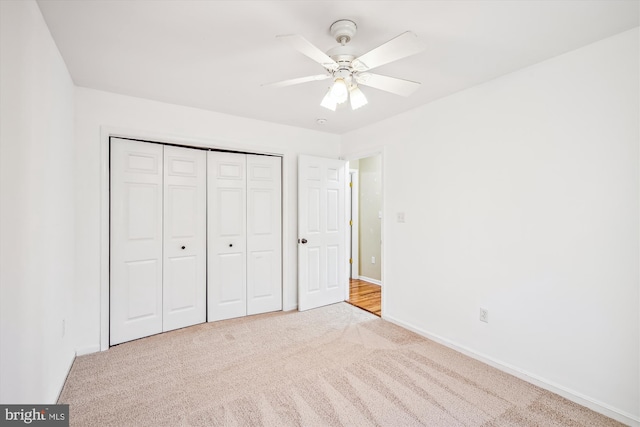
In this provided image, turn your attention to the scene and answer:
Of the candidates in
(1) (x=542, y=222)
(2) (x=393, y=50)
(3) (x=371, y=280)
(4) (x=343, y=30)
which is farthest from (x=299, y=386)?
(3) (x=371, y=280)

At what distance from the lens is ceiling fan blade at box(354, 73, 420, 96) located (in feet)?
6.21

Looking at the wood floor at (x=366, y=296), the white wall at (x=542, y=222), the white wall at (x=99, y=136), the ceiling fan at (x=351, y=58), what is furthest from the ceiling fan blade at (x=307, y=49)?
the wood floor at (x=366, y=296)

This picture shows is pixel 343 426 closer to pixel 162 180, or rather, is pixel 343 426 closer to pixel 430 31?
pixel 430 31

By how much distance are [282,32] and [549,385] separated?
3.03 m

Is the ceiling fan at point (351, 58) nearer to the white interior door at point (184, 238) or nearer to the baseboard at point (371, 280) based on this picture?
the white interior door at point (184, 238)

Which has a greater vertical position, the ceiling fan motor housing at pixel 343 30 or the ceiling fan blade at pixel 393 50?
the ceiling fan motor housing at pixel 343 30

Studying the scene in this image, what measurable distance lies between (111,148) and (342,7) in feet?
8.14

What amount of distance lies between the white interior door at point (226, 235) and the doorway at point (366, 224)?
2089 millimetres

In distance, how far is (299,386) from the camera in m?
2.18

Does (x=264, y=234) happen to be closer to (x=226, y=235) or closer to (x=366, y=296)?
(x=226, y=235)

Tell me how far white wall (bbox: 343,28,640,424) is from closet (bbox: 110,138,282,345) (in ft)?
5.95

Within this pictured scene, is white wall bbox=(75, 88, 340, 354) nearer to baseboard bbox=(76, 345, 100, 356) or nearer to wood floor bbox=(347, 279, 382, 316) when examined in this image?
baseboard bbox=(76, 345, 100, 356)

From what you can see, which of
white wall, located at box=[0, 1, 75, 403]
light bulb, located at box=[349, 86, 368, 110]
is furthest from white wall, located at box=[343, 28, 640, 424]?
white wall, located at box=[0, 1, 75, 403]

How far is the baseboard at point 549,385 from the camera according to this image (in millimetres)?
1840
